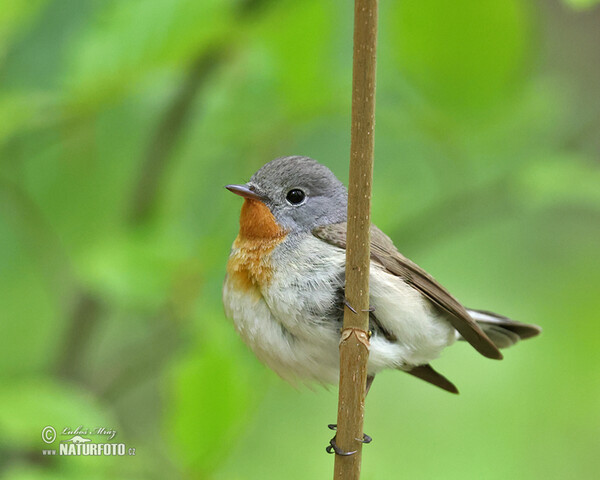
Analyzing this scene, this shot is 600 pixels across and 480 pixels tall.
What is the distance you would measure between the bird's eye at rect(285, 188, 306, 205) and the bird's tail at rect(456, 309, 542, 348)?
43.3 inches

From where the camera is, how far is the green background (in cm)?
344

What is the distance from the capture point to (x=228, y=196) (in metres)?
4.16

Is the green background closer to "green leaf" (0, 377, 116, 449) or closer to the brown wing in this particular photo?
"green leaf" (0, 377, 116, 449)

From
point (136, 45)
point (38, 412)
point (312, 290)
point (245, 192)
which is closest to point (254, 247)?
point (245, 192)

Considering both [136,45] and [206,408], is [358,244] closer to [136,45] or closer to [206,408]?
[206,408]

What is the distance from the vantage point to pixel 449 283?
185 inches

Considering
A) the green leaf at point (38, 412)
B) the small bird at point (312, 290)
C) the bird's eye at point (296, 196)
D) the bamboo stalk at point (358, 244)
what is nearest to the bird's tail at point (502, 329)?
the small bird at point (312, 290)

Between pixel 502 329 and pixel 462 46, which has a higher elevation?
pixel 462 46

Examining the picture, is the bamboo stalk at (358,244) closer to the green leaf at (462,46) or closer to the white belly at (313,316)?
the white belly at (313,316)

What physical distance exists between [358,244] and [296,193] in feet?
4.88

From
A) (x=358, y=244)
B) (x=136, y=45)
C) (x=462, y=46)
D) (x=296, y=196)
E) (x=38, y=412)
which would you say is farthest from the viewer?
(x=296, y=196)

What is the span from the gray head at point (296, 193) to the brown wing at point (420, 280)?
0.12 meters

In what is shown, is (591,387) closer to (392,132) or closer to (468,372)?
(468,372)

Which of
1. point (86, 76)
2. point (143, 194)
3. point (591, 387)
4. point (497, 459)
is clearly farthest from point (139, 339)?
Result: point (591, 387)
